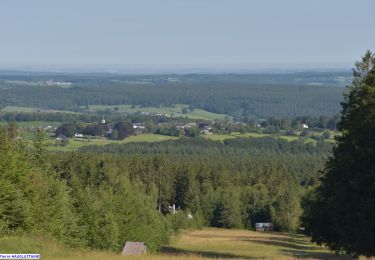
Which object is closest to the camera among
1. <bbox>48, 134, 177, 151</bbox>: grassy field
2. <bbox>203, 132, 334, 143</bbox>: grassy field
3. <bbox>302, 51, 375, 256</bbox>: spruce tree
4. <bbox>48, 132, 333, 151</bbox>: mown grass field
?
<bbox>302, 51, 375, 256</bbox>: spruce tree

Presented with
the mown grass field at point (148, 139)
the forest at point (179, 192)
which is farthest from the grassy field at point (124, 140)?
the forest at point (179, 192)

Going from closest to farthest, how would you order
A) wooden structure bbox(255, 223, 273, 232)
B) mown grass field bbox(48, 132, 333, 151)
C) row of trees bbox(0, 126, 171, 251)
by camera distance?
row of trees bbox(0, 126, 171, 251) < wooden structure bbox(255, 223, 273, 232) < mown grass field bbox(48, 132, 333, 151)

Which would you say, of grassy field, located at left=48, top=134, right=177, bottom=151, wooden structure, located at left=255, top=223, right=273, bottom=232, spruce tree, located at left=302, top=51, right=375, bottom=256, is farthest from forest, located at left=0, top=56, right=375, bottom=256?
grassy field, located at left=48, top=134, right=177, bottom=151

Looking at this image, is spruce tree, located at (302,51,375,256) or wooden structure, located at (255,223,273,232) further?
wooden structure, located at (255,223,273,232)

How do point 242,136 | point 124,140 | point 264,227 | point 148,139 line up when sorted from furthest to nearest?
1. point 242,136
2. point 124,140
3. point 148,139
4. point 264,227

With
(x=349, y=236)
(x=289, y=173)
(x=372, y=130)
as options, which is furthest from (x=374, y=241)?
(x=289, y=173)

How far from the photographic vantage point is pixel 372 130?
3209 cm

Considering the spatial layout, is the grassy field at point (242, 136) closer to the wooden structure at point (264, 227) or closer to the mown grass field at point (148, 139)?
the mown grass field at point (148, 139)

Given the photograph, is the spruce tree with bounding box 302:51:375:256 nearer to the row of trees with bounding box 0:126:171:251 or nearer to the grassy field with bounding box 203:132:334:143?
the row of trees with bounding box 0:126:171:251

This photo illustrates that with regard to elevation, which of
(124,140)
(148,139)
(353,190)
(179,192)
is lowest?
(124,140)

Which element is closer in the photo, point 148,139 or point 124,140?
point 148,139

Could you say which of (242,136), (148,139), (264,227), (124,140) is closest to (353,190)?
(264,227)

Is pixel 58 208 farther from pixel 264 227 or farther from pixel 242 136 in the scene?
pixel 242 136

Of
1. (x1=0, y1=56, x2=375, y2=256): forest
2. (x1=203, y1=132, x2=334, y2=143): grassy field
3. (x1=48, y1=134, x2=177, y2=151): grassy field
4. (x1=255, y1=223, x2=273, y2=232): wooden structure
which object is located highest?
(x1=0, y1=56, x2=375, y2=256): forest
